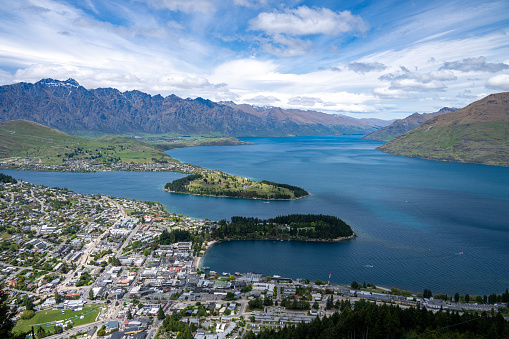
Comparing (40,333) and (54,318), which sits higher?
(40,333)

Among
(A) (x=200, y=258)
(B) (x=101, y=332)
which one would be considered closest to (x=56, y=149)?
(A) (x=200, y=258)

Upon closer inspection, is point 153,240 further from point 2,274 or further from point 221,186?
point 221,186

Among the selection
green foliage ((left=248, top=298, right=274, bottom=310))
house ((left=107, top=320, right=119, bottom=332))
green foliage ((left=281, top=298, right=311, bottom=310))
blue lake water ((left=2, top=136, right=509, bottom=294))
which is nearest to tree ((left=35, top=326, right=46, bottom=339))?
house ((left=107, top=320, right=119, bottom=332))

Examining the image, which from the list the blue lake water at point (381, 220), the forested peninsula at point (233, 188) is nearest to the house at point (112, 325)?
the blue lake water at point (381, 220)

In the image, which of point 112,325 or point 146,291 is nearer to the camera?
point 112,325

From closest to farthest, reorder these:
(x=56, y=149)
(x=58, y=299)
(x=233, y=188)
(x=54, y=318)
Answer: (x=54, y=318) → (x=58, y=299) → (x=233, y=188) → (x=56, y=149)

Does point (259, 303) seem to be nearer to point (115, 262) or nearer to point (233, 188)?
point (115, 262)
